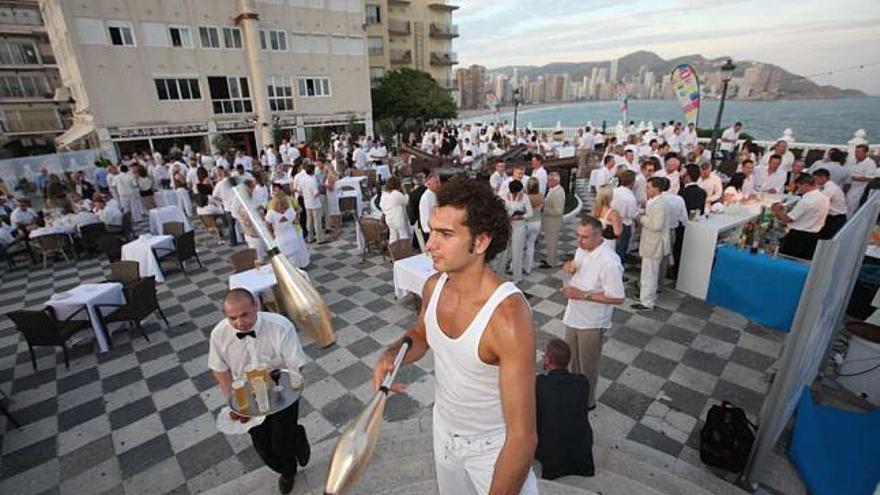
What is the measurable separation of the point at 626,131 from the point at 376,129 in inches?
773

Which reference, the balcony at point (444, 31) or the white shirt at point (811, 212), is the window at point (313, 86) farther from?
the white shirt at point (811, 212)

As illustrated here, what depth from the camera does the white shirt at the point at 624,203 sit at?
21.3ft

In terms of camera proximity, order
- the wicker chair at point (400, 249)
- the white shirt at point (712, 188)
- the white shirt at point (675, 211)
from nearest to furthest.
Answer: the white shirt at point (675, 211) → the wicker chair at point (400, 249) → the white shirt at point (712, 188)

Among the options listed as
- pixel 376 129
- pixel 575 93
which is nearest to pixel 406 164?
pixel 376 129

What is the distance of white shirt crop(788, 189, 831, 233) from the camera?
614cm

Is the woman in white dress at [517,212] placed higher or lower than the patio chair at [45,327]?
higher

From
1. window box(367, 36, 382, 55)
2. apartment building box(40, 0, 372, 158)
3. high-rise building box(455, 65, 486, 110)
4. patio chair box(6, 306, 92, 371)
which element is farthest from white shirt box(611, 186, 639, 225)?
high-rise building box(455, 65, 486, 110)

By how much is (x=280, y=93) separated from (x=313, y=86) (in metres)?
2.57

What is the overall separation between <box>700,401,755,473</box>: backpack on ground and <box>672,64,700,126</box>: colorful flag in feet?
44.4

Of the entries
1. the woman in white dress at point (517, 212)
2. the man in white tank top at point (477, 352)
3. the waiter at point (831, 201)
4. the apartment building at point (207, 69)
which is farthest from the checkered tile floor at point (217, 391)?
the apartment building at point (207, 69)

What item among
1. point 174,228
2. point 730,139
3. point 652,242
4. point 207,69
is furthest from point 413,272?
point 207,69

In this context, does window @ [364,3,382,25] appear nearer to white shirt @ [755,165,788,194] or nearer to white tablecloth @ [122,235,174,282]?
white tablecloth @ [122,235,174,282]

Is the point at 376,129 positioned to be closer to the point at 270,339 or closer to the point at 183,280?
the point at 183,280

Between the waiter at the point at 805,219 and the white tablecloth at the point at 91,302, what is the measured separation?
10662 millimetres
